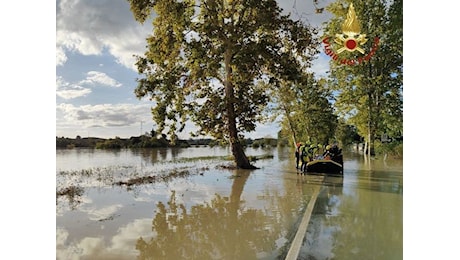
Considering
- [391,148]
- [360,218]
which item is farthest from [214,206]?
[391,148]

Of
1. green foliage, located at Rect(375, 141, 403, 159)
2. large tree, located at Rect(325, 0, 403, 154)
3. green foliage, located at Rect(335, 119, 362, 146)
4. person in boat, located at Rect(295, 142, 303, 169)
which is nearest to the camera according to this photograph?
green foliage, located at Rect(375, 141, 403, 159)

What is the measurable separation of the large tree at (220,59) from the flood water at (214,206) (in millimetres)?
313

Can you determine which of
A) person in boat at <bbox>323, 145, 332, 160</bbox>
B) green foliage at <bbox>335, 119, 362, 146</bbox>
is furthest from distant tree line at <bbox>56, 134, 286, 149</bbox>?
green foliage at <bbox>335, 119, 362, 146</bbox>

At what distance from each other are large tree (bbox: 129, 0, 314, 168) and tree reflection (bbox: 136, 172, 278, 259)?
0.67 metres

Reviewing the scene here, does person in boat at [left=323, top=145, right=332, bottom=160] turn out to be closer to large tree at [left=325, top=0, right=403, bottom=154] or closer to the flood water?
the flood water

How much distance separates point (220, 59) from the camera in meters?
3.45

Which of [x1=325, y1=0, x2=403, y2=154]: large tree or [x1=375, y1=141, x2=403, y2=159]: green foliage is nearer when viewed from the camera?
[x1=375, y1=141, x2=403, y2=159]: green foliage

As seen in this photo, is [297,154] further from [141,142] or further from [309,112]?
[141,142]

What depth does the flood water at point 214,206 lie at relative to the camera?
241 cm

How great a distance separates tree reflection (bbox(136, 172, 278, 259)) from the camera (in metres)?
2.38
